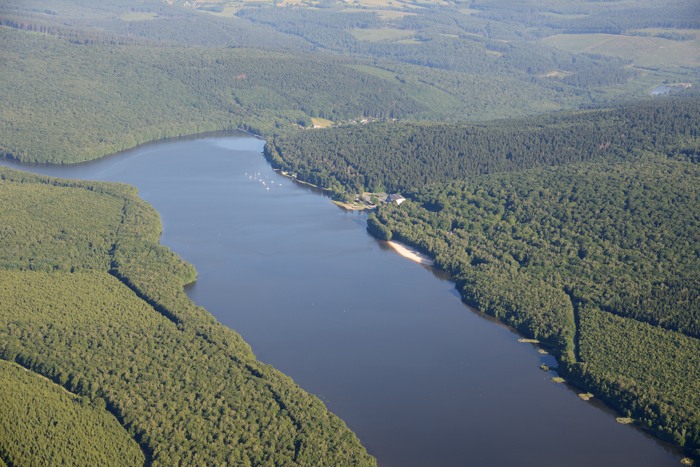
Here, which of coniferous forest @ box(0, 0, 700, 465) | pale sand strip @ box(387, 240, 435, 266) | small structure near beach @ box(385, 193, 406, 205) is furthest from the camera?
small structure near beach @ box(385, 193, 406, 205)

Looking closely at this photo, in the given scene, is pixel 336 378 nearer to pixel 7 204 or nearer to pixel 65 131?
pixel 7 204

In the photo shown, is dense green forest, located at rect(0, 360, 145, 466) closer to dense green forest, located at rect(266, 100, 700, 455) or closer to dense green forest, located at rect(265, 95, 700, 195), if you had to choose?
dense green forest, located at rect(266, 100, 700, 455)

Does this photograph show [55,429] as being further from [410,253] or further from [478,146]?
[478,146]

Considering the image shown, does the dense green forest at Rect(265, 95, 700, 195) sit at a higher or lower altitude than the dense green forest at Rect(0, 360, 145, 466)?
higher

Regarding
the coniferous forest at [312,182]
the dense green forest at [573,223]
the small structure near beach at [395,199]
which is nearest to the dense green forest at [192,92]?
the coniferous forest at [312,182]

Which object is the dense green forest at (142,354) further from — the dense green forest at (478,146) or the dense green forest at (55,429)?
the dense green forest at (478,146)

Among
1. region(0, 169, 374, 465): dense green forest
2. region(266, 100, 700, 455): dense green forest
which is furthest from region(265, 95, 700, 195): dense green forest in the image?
region(0, 169, 374, 465): dense green forest
